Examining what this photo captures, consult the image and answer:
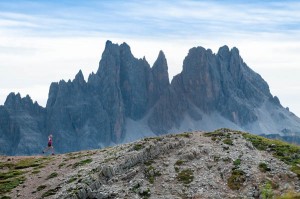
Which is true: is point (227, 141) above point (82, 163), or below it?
above

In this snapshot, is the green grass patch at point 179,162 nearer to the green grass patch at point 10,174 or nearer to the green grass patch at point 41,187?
the green grass patch at point 41,187

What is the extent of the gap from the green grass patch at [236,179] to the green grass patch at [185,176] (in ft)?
17.5

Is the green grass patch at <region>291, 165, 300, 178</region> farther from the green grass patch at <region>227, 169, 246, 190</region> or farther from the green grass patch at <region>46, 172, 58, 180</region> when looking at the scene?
the green grass patch at <region>46, 172, 58, 180</region>

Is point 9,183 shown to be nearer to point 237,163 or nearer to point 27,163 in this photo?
point 27,163

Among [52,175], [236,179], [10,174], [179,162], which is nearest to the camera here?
[236,179]

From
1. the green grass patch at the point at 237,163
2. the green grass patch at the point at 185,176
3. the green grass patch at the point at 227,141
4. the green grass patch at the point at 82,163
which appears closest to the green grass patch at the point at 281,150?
the green grass patch at the point at 227,141

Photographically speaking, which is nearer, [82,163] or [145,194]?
[145,194]

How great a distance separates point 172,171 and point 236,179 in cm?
937

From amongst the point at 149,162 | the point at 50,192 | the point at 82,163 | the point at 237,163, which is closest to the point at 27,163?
the point at 82,163

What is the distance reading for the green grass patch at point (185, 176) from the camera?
6662cm

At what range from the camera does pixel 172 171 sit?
69.4m

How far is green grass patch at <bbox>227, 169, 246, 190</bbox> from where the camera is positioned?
6506 cm

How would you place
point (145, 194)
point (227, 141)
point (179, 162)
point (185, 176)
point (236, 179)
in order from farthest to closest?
point (227, 141) < point (179, 162) < point (185, 176) < point (236, 179) < point (145, 194)

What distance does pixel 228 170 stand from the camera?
2709 inches
